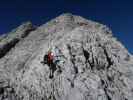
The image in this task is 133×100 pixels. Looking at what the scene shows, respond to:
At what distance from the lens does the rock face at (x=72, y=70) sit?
32.9m

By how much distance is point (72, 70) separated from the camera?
112 feet

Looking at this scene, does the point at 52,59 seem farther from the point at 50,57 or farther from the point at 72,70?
the point at 72,70

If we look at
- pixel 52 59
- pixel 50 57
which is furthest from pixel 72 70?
pixel 50 57

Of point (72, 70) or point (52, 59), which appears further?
point (52, 59)

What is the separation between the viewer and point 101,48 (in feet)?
124

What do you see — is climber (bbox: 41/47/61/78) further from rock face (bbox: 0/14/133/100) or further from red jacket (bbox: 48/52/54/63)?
rock face (bbox: 0/14/133/100)

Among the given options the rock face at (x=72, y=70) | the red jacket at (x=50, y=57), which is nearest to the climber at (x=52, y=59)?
the red jacket at (x=50, y=57)

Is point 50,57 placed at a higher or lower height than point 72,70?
higher

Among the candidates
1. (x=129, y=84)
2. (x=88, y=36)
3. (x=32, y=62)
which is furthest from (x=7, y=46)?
(x=129, y=84)

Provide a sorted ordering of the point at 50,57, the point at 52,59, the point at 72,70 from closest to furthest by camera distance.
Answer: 1. the point at 72,70
2. the point at 52,59
3. the point at 50,57

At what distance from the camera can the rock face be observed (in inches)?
1294

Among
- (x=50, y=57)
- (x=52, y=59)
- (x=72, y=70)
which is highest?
(x=50, y=57)

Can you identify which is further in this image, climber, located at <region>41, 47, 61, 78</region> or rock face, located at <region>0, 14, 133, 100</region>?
climber, located at <region>41, 47, 61, 78</region>

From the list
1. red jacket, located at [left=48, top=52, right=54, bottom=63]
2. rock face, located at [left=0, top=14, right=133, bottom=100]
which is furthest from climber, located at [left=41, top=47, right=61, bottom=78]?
rock face, located at [left=0, top=14, right=133, bottom=100]
